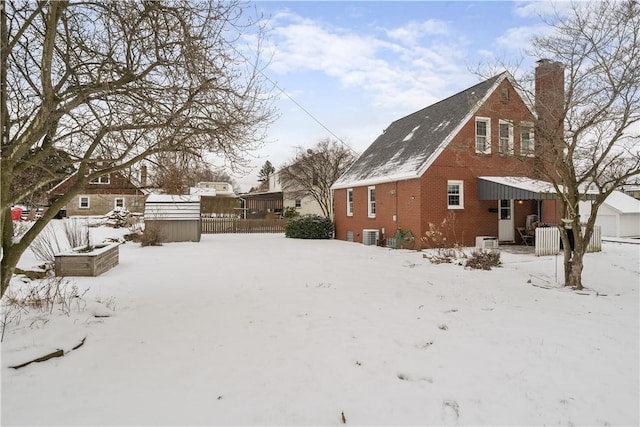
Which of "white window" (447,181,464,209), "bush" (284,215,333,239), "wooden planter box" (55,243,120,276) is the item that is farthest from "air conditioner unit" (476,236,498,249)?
"wooden planter box" (55,243,120,276)

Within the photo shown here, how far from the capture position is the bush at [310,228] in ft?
73.9

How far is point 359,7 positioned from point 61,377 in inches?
357

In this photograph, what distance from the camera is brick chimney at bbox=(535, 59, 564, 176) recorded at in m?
7.96

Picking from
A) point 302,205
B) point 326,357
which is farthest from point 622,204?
point 302,205

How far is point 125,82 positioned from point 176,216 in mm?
16077

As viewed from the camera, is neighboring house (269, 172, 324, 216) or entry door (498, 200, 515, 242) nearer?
entry door (498, 200, 515, 242)

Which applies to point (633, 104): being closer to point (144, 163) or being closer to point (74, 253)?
point (144, 163)

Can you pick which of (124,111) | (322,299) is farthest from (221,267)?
(124,111)

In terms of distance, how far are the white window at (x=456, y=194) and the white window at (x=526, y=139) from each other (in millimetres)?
5845

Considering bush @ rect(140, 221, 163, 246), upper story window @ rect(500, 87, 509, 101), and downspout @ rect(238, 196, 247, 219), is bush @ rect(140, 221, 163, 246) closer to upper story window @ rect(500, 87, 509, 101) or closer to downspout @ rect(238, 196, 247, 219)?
upper story window @ rect(500, 87, 509, 101)

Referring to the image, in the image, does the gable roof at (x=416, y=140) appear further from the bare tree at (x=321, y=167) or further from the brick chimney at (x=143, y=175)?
the brick chimney at (x=143, y=175)

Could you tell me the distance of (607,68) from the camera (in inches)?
297

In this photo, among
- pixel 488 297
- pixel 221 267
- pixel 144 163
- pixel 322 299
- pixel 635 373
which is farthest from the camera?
pixel 221 267

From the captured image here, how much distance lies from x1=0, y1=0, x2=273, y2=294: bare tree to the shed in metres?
14.2
